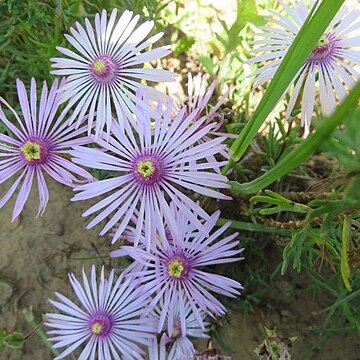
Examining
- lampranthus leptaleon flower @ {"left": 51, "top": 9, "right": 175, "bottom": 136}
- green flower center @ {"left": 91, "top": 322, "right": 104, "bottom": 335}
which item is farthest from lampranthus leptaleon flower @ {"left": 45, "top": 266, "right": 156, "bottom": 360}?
lampranthus leptaleon flower @ {"left": 51, "top": 9, "right": 175, "bottom": 136}

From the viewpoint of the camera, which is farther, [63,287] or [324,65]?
[63,287]

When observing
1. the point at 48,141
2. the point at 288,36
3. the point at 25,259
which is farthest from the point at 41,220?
the point at 288,36

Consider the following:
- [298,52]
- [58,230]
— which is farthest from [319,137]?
[58,230]

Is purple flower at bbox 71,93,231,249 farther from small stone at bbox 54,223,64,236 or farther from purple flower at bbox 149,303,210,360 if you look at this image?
small stone at bbox 54,223,64,236

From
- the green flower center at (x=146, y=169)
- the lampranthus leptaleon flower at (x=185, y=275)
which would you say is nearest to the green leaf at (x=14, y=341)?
the lampranthus leptaleon flower at (x=185, y=275)

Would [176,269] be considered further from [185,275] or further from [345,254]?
[345,254]

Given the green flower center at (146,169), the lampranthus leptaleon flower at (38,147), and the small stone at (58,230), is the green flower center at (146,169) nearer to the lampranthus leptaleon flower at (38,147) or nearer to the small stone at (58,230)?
the lampranthus leptaleon flower at (38,147)
